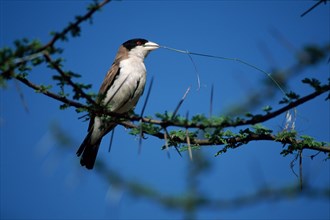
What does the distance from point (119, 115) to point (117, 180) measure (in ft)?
3.21

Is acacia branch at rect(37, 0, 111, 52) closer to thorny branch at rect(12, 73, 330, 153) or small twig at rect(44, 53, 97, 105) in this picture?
small twig at rect(44, 53, 97, 105)

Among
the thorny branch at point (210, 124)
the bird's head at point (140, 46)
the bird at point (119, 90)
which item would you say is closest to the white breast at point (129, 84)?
the bird at point (119, 90)

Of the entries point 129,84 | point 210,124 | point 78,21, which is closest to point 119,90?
point 129,84

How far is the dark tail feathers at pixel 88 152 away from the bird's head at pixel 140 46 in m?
1.75

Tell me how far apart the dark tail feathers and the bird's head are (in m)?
1.75

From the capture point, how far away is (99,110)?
282 centimetres

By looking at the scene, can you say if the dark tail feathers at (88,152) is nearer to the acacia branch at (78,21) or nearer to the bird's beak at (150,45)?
the bird's beak at (150,45)

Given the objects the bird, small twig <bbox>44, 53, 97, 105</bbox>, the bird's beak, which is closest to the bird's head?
the bird's beak

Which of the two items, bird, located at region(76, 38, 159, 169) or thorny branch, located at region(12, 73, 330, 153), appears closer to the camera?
thorny branch, located at region(12, 73, 330, 153)

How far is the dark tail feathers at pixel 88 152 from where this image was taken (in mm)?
5594

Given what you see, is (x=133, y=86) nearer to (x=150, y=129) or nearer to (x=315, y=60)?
(x=150, y=129)

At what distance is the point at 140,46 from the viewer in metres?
→ 6.82

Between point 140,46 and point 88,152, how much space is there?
6.95 ft

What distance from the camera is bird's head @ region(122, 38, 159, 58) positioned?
6.68 meters
